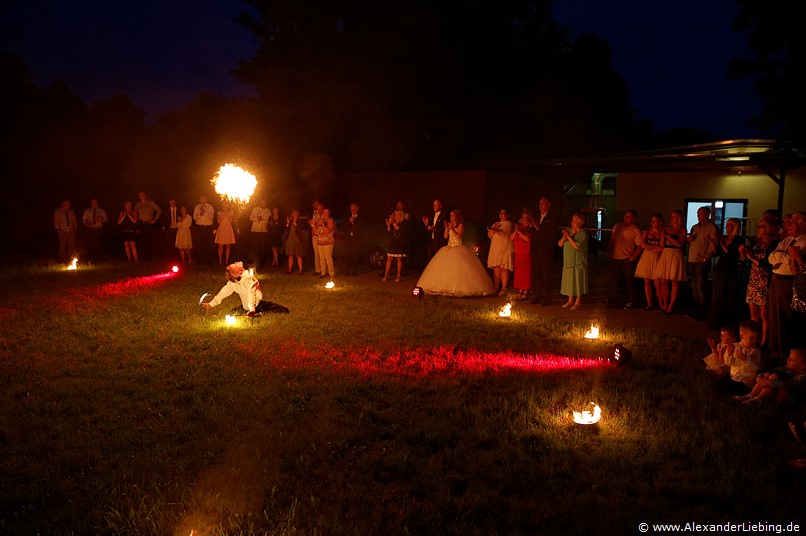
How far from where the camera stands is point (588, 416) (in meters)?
5.83

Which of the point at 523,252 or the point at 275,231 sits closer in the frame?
the point at 523,252

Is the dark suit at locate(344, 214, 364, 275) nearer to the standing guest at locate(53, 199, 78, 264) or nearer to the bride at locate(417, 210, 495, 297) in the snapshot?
the bride at locate(417, 210, 495, 297)

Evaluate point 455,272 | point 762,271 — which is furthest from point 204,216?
point 762,271

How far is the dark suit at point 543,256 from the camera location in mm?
12102

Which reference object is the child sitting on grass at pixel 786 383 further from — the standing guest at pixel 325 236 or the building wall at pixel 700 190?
the building wall at pixel 700 190

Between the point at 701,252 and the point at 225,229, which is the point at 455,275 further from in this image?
the point at 225,229

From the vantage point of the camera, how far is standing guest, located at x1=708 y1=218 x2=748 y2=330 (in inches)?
384

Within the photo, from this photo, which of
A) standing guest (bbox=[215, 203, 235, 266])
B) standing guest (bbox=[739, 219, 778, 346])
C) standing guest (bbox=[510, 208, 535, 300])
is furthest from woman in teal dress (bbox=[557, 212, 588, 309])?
standing guest (bbox=[215, 203, 235, 266])

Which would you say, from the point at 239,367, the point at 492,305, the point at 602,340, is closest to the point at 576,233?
the point at 492,305

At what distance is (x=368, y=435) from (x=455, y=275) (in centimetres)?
782

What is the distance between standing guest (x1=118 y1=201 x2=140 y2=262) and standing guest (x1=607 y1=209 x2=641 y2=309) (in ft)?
44.3

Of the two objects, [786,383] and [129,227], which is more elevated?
[129,227]

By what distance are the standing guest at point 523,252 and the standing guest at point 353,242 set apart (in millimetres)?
4642

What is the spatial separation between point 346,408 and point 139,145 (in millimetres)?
25584
